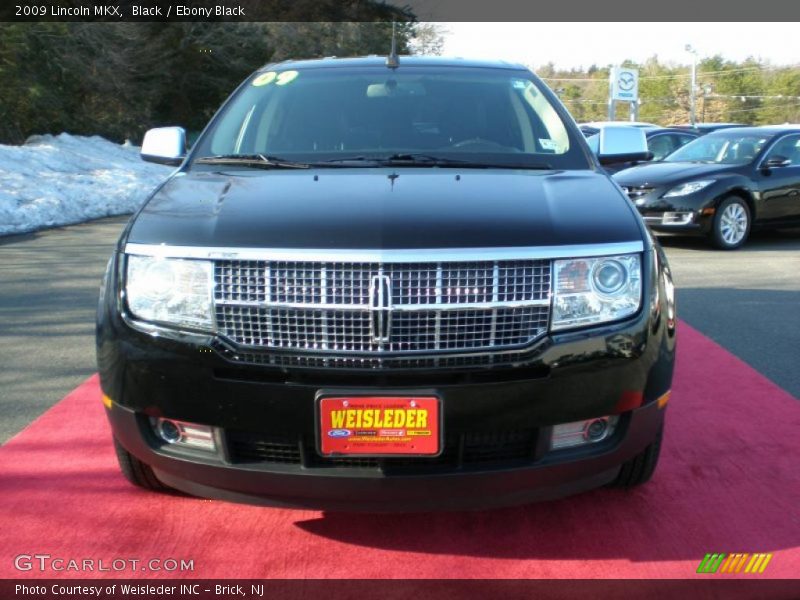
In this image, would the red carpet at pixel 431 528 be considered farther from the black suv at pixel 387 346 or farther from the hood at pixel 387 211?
the hood at pixel 387 211

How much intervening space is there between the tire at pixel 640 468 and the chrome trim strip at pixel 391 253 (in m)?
0.86

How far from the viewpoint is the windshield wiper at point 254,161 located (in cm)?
355

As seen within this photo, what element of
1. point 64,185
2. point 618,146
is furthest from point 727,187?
point 64,185

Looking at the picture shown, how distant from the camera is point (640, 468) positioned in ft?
10.4

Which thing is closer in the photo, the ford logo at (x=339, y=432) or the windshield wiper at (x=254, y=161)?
the ford logo at (x=339, y=432)

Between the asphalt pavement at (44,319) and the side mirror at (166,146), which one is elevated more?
the side mirror at (166,146)

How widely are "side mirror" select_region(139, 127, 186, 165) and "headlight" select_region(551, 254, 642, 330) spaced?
242 cm

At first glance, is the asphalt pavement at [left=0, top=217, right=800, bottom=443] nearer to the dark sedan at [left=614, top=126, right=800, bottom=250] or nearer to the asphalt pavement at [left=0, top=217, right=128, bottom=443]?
the asphalt pavement at [left=0, top=217, right=128, bottom=443]

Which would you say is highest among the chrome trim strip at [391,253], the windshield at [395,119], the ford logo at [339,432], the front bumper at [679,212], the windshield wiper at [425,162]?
the windshield at [395,119]

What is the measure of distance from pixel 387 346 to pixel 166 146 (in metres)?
2.39

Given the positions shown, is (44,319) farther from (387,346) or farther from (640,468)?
(640,468)

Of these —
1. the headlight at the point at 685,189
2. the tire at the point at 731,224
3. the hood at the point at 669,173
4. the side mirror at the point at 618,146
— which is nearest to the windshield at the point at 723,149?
the hood at the point at 669,173

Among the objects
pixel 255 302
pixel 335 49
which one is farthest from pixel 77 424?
pixel 335 49

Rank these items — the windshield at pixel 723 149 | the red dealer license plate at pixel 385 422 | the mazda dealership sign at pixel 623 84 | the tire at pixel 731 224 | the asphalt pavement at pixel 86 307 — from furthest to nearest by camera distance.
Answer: the mazda dealership sign at pixel 623 84 < the windshield at pixel 723 149 < the tire at pixel 731 224 < the asphalt pavement at pixel 86 307 < the red dealer license plate at pixel 385 422
